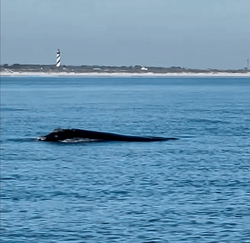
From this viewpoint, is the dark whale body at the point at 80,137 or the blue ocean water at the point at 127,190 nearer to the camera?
the blue ocean water at the point at 127,190

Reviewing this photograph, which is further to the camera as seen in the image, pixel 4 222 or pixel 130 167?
pixel 130 167

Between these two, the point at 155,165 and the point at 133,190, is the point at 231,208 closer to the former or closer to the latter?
the point at 133,190

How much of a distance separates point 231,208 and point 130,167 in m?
9.07

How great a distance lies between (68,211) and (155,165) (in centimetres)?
998

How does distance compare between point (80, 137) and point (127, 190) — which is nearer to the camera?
point (127, 190)

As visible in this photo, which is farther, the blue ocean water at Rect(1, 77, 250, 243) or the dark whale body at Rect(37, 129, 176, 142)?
the dark whale body at Rect(37, 129, 176, 142)

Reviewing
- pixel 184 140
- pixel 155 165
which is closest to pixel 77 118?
pixel 184 140

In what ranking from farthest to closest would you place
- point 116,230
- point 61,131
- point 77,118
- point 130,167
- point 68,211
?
point 77,118
point 61,131
point 130,167
point 68,211
point 116,230

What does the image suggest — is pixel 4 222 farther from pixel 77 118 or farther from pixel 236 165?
pixel 77 118

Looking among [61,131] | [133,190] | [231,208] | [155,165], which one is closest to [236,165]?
[155,165]

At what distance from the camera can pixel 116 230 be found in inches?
812

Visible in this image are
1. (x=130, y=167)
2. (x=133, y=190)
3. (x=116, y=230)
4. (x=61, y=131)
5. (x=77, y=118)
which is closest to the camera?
(x=116, y=230)

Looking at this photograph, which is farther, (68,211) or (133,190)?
(133,190)

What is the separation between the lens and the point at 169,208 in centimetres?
2314
